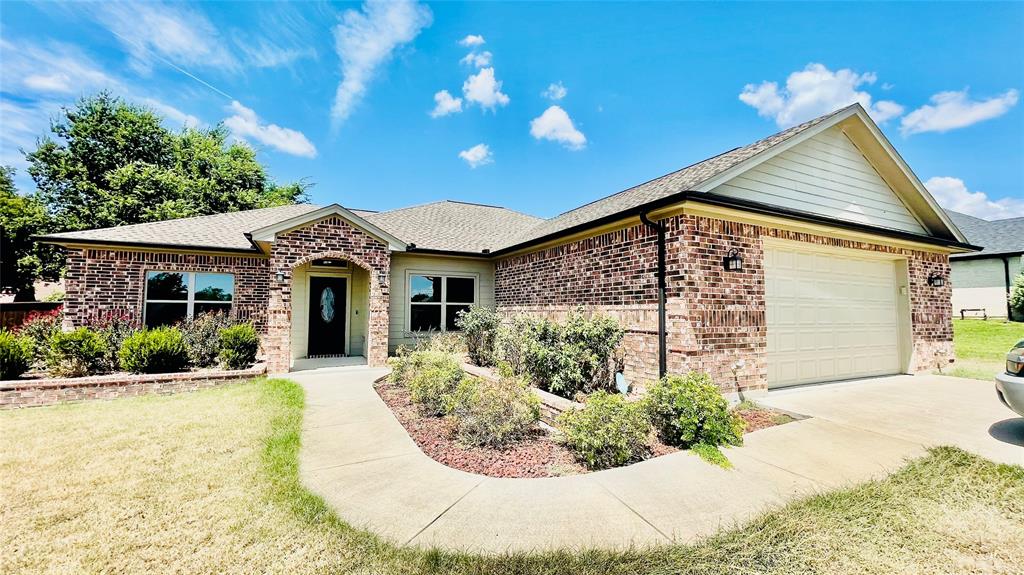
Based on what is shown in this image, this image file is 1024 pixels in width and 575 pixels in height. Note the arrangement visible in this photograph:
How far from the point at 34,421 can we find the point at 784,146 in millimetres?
12639

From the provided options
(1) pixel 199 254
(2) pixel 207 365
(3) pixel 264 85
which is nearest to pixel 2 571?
(2) pixel 207 365

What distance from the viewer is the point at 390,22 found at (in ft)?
29.7

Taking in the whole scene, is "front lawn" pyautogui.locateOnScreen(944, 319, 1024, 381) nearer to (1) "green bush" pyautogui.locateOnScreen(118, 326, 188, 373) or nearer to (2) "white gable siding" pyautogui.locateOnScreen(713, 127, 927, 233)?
(2) "white gable siding" pyautogui.locateOnScreen(713, 127, 927, 233)

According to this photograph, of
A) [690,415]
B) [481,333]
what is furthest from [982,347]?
[481,333]

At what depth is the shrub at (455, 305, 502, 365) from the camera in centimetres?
989

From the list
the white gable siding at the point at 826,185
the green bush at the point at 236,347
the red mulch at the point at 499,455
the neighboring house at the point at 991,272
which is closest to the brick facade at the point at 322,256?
the green bush at the point at 236,347

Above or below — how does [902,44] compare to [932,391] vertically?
above

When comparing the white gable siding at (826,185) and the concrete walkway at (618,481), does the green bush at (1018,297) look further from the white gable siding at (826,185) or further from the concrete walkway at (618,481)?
the concrete walkway at (618,481)

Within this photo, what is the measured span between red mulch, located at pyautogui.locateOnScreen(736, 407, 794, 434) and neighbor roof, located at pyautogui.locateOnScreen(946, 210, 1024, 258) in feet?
75.0

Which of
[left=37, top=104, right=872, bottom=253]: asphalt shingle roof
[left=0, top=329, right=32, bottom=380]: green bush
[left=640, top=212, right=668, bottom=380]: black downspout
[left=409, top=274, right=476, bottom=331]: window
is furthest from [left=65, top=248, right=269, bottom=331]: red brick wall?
[left=640, top=212, right=668, bottom=380]: black downspout

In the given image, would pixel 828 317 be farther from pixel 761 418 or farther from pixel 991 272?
pixel 991 272

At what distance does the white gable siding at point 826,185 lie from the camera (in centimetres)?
714

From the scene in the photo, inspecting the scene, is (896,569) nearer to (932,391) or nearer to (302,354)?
(932,391)

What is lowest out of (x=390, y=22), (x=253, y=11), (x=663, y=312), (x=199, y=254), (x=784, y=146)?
(x=663, y=312)
